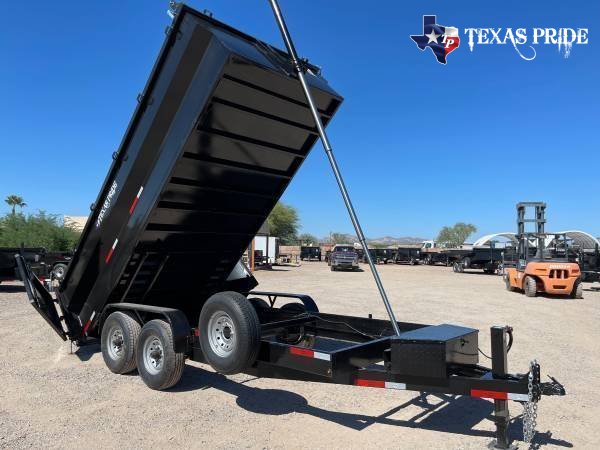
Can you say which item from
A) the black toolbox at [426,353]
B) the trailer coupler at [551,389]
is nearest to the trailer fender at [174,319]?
the black toolbox at [426,353]

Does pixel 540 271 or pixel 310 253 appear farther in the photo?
pixel 310 253

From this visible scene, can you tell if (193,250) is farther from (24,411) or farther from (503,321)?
(503,321)

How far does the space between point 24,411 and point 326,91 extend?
15.1 feet

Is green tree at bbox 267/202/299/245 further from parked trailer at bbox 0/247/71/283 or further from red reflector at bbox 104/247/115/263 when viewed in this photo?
red reflector at bbox 104/247/115/263

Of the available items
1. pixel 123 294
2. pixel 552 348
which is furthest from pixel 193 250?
pixel 552 348

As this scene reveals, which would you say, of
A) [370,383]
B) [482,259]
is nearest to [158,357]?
[370,383]

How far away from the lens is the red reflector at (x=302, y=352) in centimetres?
407

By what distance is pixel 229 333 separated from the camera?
15.3 feet

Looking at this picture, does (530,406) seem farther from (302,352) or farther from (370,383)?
(302,352)

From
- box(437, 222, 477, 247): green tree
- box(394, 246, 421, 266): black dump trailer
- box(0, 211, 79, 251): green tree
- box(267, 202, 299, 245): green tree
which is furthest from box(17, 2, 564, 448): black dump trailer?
box(437, 222, 477, 247): green tree

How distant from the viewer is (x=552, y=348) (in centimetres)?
810

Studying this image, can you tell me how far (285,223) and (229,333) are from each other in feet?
242

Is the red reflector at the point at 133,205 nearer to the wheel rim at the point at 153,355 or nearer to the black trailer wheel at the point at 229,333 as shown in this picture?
the wheel rim at the point at 153,355

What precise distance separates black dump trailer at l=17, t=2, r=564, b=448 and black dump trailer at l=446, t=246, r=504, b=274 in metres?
29.6
